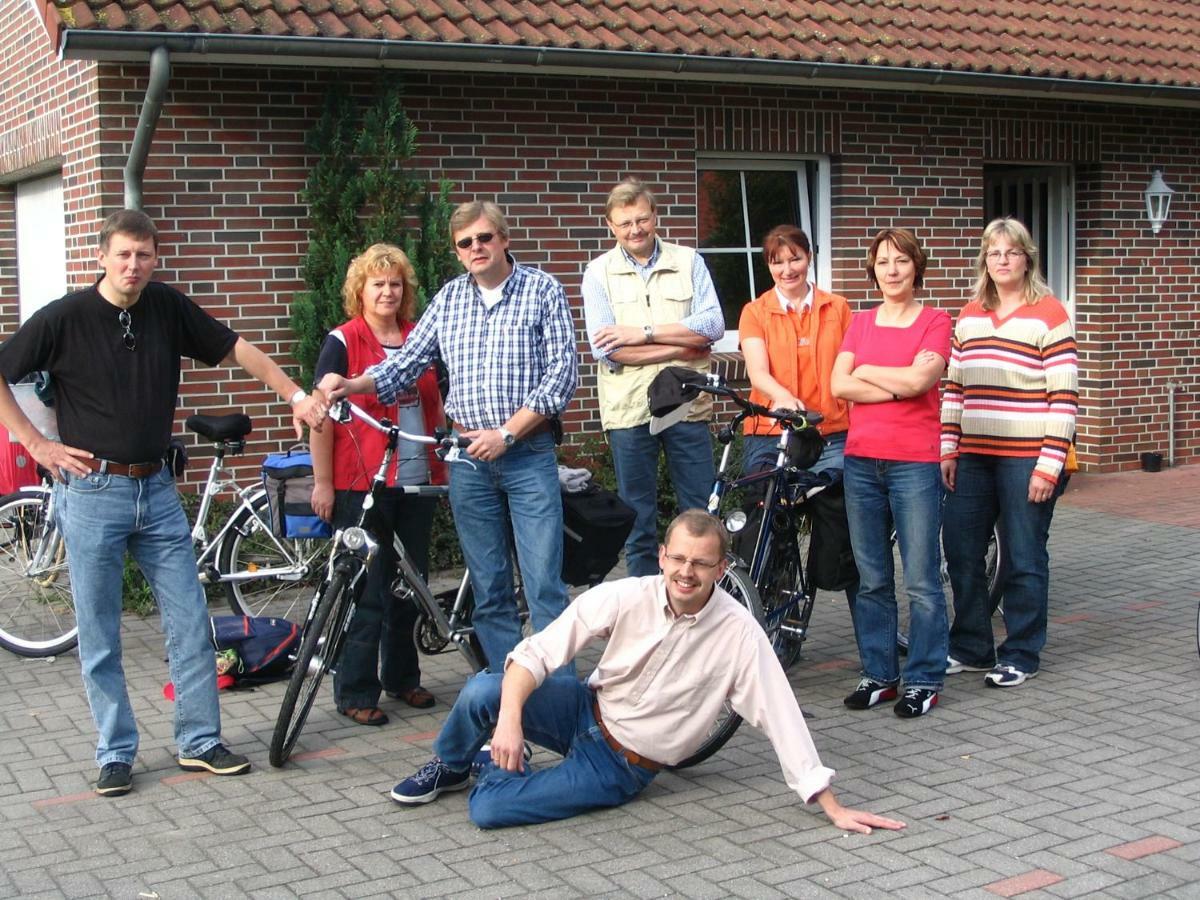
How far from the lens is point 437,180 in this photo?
9.34 metres

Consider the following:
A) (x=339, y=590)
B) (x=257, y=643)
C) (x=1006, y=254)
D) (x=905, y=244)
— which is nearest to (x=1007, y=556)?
(x=1006, y=254)

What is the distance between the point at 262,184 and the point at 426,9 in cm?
139

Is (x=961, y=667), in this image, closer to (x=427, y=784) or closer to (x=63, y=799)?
(x=427, y=784)

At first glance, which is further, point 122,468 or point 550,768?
point 122,468

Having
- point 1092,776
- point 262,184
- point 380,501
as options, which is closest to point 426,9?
point 262,184

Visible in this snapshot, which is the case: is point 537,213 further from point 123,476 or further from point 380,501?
point 123,476

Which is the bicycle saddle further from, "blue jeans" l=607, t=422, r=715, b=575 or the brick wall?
"blue jeans" l=607, t=422, r=715, b=575

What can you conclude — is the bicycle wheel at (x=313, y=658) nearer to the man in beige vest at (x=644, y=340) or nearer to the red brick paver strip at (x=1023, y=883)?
the man in beige vest at (x=644, y=340)

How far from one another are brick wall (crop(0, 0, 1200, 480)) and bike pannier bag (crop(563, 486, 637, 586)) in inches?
137

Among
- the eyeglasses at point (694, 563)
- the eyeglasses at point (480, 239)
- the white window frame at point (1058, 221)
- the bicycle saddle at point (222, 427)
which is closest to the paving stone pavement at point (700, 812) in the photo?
the eyeglasses at point (694, 563)

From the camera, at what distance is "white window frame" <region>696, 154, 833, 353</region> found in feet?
35.1

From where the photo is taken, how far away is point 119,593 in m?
5.53

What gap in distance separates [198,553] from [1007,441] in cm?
392

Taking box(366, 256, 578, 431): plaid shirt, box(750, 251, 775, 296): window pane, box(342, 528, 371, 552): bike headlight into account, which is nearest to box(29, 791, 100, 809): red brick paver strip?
box(342, 528, 371, 552): bike headlight
